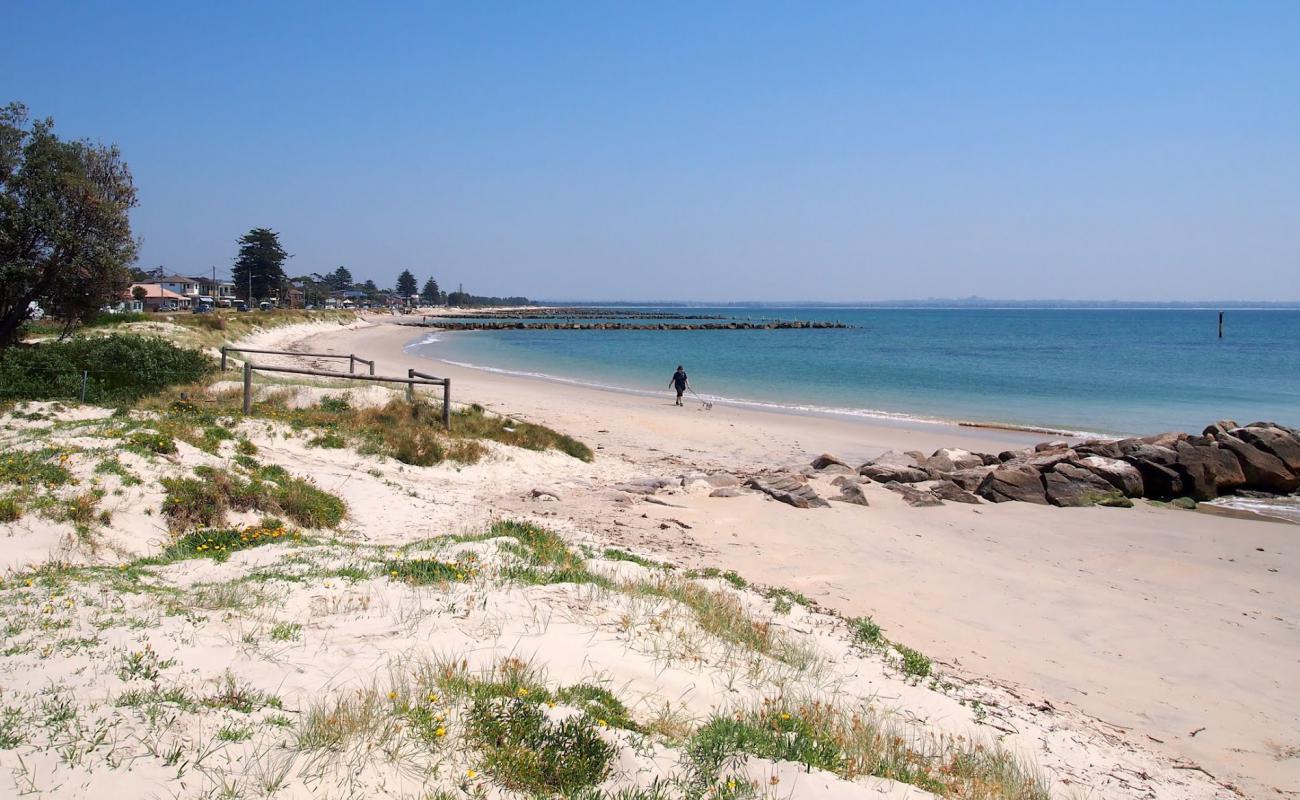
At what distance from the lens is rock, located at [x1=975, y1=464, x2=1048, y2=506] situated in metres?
16.7

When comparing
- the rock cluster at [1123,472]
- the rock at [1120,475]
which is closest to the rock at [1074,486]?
the rock cluster at [1123,472]

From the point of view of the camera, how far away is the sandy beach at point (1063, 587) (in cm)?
757

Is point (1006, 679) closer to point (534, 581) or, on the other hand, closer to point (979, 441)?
point (534, 581)

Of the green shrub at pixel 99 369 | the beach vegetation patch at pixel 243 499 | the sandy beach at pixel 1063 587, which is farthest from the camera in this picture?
the green shrub at pixel 99 369

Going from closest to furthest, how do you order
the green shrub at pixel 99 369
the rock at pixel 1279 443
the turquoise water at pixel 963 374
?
the green shrub at pixel 99 369 < the rock at pixel 1279 443 < the turquoise water at pixel 963 374

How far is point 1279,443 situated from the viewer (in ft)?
62.1

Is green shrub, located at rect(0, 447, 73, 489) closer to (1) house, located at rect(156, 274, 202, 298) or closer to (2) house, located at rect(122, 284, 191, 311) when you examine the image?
(2) house, located at rect(122, 284, 191, 311)

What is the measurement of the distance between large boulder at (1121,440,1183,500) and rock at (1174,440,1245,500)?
18cm

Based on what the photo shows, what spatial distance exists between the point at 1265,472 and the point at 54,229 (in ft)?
106

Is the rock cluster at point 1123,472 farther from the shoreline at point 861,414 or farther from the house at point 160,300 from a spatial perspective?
the house at point 160,300

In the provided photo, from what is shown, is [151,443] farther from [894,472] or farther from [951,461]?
[951,461]

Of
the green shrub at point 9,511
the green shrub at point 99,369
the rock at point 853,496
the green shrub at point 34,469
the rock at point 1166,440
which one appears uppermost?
the green shrub at point 99,369

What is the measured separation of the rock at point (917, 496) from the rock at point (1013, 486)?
1321 mm

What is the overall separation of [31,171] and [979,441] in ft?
97.4
